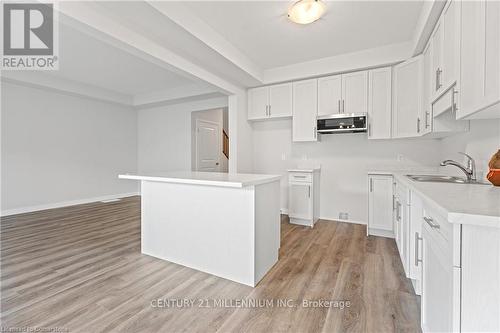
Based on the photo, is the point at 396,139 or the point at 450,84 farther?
the point at 396,139

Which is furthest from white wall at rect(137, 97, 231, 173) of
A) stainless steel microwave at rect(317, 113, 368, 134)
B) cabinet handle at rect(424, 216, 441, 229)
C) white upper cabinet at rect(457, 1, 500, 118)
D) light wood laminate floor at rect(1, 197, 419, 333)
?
cabinet handle at rect(424, 216, 441, 229)

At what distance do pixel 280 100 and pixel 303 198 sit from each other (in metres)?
1.78

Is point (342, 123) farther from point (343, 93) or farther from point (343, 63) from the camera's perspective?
point (343, 63)

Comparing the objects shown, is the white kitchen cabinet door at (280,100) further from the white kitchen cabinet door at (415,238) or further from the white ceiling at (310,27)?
the white kitchen cabinet door at (415,238)

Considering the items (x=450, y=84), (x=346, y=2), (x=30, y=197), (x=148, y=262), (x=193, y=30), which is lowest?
(x=148, y=262)

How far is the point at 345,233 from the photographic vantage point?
10.9 feet

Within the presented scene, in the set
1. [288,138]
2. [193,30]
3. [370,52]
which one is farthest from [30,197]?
[370,52]

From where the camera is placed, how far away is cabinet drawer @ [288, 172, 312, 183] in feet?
12.2

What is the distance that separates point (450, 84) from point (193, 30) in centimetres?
245

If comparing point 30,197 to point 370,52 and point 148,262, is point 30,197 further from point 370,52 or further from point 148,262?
point 370,52

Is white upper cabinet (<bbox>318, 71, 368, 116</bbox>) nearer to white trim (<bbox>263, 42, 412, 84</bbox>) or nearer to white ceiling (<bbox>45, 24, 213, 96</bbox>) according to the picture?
white trim (<bbox>263, 42, 412, 84</bbox>)

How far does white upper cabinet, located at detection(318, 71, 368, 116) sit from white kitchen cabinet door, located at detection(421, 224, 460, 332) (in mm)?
2679

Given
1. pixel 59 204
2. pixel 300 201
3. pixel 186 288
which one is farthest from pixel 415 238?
pixel 59 204

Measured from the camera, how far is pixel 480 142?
1.97 m
